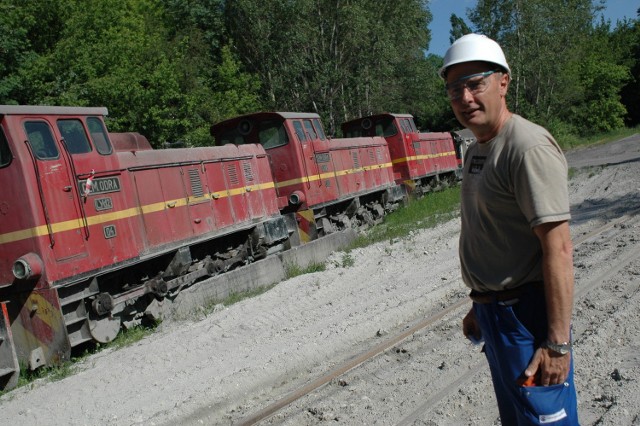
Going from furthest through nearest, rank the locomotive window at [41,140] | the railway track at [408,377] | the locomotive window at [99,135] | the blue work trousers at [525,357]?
1. the locomotive window at [99,135]
2. the locomotive window at [41,140]
3. the railway track at [408,377]
4. the blue work trousers at [525,357]

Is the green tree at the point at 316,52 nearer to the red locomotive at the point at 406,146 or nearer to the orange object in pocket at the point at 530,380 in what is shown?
the red locomotive at the point at 406,146

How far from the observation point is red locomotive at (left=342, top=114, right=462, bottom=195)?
75.5 feet

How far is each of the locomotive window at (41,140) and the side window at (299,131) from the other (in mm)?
7605

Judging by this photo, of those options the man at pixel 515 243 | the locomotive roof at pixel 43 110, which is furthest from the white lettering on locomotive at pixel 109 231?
the man at pixel 515 243

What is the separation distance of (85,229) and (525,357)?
729 cm

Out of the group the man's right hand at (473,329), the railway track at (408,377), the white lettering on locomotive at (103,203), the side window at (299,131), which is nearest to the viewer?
the man's right hand at (473,329)

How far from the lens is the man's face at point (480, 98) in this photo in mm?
2768

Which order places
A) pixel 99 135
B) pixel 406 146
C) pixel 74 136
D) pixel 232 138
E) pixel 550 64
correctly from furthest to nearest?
pixel 550 64
pixel 406 146
pixel 232 138
pixel 99 135
pixel 74 136

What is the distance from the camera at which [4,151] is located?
813 cm

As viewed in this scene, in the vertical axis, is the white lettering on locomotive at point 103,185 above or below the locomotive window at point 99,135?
below

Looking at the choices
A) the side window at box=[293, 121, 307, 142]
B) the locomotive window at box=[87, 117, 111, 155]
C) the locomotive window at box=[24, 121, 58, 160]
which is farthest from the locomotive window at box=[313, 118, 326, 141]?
the locomotive window at box=[24, 121, 58, 160]

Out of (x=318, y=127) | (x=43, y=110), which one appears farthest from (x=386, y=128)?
(x=43, y=110)

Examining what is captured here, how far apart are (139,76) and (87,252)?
15.2 meters

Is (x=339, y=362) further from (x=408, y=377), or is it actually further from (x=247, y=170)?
(x=247, y=170)
